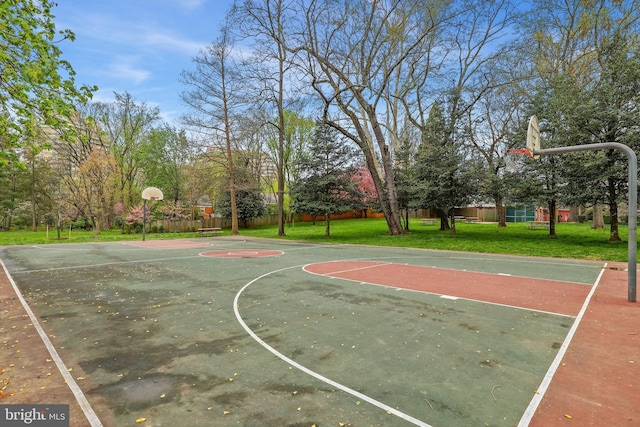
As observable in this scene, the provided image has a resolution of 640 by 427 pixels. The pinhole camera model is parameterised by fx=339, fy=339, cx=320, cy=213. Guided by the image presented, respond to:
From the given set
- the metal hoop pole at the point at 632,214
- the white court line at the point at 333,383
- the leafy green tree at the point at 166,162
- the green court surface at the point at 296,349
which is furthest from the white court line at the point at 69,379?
the leafy green tree at the point at 166,162

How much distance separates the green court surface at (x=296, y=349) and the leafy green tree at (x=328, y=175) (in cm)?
1323

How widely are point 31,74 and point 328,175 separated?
17.7 metres

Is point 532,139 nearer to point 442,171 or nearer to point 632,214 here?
Result: point 632,214

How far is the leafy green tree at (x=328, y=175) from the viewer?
22.7 metres

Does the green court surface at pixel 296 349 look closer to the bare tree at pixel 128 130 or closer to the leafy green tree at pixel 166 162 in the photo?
Result: the leafy green tree at pixel 166 162

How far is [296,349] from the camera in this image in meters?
4.89

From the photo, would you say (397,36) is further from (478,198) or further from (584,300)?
(584,300)

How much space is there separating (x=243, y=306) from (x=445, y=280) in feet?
18.7

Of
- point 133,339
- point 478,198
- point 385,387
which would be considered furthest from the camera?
point 478,198

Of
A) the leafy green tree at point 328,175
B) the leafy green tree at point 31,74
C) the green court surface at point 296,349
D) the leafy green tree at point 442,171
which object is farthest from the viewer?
the leafy green tree at point 328,175

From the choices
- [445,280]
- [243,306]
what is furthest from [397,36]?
[243,306]

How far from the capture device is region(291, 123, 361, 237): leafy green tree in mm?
22656

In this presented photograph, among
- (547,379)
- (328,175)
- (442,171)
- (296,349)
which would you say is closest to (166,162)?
(328,175)

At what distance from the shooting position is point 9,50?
246 inches
